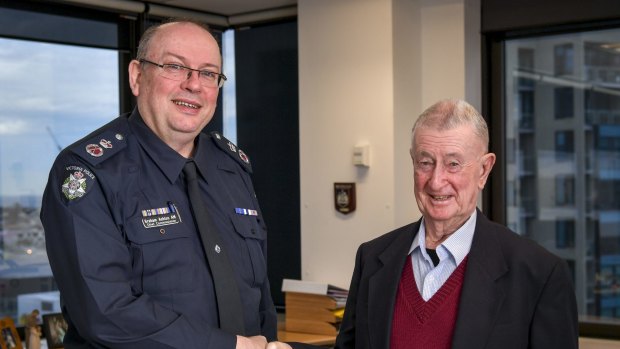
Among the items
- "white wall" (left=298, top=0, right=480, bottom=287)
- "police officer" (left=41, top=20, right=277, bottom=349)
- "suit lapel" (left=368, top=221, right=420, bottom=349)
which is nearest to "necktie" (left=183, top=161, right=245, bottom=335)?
"police officer" (left=41, top=20, right=277, bottom=349)

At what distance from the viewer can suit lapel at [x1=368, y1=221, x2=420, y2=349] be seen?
6.46ft

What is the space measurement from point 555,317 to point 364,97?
8.33ft

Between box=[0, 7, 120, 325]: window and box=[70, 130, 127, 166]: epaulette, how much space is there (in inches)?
90.5

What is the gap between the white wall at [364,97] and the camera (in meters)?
4.15

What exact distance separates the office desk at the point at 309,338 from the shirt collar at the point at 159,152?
1908mm

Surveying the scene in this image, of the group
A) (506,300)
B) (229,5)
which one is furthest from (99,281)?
(229,5)

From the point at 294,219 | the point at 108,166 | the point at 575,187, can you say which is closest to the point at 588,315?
the point at 575,187

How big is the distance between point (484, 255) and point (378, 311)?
0.29 meters

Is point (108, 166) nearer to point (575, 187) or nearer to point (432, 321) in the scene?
point (432, 321)

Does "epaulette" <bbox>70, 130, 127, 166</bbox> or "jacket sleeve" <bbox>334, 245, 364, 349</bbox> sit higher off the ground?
"epaulette" <bbox>70, 130, 127, 166</bbox>

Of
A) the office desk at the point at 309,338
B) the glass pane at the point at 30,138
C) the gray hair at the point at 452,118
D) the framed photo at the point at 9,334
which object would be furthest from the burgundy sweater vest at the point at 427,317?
the glass pane at the point at 30,138

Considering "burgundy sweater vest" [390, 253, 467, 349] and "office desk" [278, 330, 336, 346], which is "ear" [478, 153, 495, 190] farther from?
"office desk" [278, 330, 336, 346]

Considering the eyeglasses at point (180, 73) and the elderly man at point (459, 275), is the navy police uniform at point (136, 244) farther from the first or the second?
the elderly man at point (459, 275)

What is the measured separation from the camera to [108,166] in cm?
213
